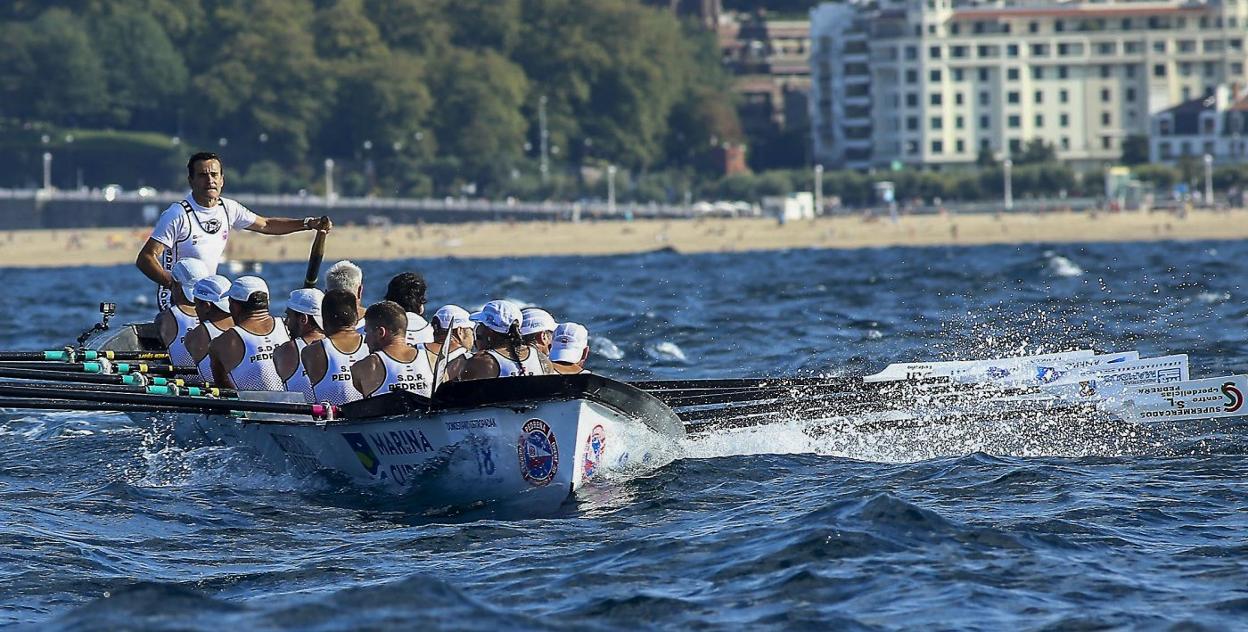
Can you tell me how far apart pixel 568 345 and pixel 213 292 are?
284cm

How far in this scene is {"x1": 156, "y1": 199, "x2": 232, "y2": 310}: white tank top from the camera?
16969 millimetres

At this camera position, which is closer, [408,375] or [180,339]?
[408,375]

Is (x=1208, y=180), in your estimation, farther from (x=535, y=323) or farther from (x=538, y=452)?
(x=538, y=452)

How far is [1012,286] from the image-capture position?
41.2 m

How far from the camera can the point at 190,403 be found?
13852mm

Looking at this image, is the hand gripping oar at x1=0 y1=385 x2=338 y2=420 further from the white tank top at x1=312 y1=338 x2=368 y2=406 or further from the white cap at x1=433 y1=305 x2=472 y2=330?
the white cap at x1=433 y1=305 x2=472 y2=330

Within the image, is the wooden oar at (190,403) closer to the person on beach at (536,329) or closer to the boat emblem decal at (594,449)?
the person on beach at (536,329)

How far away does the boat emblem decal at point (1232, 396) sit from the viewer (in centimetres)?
1477

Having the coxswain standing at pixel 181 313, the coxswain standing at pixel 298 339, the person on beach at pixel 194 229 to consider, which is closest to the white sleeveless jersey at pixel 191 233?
the person on beach at pixel 194 229

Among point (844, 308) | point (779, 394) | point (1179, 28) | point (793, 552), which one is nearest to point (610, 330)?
point (844, 308)

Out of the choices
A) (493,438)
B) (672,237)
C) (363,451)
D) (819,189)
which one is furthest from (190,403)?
(819,189)

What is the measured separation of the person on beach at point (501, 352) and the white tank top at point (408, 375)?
1.25ft

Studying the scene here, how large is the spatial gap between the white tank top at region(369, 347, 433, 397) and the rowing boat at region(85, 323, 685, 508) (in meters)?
0.49

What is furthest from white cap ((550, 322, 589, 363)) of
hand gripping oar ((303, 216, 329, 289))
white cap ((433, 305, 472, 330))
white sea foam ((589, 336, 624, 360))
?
white sea foam ((589, 336, 624, 360))
